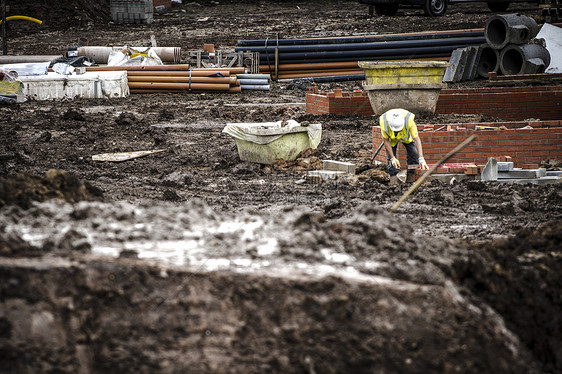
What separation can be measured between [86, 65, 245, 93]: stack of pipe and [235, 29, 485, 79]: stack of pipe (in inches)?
79.9

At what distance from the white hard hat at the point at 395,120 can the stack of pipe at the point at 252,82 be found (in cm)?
866

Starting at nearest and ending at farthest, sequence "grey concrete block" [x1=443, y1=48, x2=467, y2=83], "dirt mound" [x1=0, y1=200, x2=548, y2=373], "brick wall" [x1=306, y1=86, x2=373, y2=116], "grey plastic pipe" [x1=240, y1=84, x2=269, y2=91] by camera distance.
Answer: "dirt mound" [x1=0, y1=200, x2=548, y2=373]
"brick wall" [x1=306, y1=86, x2=373, y2=116]
"grey plastic pipe" [x1=240, y1=84, x2=269, y2=91]
"grey concrete block" [x1=443, y1=48, x2=467, y2=83]

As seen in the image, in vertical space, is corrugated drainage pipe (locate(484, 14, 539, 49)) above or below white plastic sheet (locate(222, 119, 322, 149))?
above

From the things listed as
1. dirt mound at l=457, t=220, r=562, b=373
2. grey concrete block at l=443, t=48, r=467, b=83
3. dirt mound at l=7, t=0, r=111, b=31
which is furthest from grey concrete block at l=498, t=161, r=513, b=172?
dirt mound at l=7, t=0, r=111, b=31

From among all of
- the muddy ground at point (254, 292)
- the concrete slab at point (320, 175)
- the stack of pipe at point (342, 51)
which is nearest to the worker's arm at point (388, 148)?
the concrete slab at point (320, 175)

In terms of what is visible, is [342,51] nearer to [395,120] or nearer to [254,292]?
[395,120]

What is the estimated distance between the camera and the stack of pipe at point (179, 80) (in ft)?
50.9

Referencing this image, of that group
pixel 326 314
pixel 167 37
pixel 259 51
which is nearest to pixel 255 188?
pixel 326 314

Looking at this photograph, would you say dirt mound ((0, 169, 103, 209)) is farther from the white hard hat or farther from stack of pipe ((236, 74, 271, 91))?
stack of pipe ((236, 74, 271, 91))

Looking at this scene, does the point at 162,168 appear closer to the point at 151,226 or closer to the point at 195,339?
the point at 151,226

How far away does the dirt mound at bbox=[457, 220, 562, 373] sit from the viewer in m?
3.58

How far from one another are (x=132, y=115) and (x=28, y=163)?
357cm

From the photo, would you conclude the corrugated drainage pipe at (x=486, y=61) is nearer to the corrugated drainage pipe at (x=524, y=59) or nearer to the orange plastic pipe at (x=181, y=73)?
the corrugated drainage pipe at (x=524, y=59)

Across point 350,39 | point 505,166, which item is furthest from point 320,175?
point 350,39
